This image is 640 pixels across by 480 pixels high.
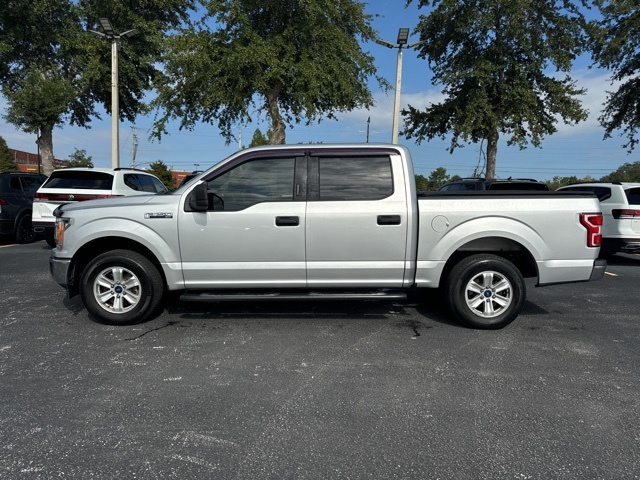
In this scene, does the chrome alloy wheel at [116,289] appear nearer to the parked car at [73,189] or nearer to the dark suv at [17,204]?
the parked car at [73,189]

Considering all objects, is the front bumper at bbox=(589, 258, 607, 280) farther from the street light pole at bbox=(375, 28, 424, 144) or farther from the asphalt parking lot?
the street light pole at bbox=(375, 28, 424, 144)

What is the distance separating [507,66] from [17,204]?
18562 millimetres

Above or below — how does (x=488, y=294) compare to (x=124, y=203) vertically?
below

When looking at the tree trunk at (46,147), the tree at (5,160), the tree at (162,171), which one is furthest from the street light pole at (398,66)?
the tree at (5,160)

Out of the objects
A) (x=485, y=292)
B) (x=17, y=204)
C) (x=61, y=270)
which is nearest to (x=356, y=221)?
(x=485, y=292)

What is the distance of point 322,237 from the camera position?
4.52 metres

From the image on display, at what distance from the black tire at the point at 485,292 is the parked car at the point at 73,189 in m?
7.39

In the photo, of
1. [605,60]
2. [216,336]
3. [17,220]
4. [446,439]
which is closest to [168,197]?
[216,336]

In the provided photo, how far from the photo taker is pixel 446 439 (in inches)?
104

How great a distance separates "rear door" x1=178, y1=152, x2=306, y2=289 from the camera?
14.8 ft

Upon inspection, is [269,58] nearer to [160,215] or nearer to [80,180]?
[80,180]

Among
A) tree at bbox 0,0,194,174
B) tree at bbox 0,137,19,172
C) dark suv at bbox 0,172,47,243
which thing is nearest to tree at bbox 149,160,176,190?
tree at bbox 0,137,19,172

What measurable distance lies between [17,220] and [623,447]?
1224 centimetres

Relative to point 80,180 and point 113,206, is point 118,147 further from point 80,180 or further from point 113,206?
point 113,206
